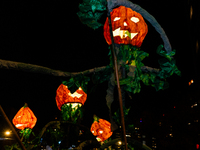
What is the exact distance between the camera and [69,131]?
3.57 metres

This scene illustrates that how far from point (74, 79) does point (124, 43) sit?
2.84 feet

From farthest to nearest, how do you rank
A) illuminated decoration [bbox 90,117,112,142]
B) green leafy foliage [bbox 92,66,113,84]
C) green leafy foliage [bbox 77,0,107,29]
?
1. illuminated decoration [bbox 90,117,112,142]
2. green leafy foliage [bbox 92,66,113,84]
3. green leafy foliage [bbox 77,0,107,29]

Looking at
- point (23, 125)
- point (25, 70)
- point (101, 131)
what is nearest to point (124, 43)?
point (25, 70)

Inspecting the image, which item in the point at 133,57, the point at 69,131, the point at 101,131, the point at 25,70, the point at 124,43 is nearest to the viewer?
the point at 25,70

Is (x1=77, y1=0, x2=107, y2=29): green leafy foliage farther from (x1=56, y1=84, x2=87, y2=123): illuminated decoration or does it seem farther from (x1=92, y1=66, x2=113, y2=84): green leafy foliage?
(x1=56, y1=84, x2=87, y2=123): illuminated decoration

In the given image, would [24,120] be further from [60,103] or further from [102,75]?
[102,75]

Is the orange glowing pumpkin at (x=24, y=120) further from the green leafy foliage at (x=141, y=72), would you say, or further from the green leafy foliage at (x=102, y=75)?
the green leafy foliage at (x=141, y=72)

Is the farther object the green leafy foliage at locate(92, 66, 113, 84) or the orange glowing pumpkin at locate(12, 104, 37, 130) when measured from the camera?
the orange glowing pumpkin at locate(12, 104, 37, 130)

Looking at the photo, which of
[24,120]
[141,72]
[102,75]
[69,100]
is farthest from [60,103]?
[141,72]

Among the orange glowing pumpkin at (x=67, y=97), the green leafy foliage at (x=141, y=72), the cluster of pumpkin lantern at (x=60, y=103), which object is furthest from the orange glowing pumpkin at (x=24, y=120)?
the green leafy foliage at (x=141, y=72)

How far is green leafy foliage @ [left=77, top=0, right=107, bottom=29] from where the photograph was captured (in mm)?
1599

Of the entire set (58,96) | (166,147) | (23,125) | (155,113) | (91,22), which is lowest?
(166,147)

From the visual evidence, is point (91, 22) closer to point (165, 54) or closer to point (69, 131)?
point (165, 54)

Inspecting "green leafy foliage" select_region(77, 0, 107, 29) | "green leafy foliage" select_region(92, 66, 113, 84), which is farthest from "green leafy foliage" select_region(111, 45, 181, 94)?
"green leafy foliage" select_region(77, 0, 107, 29)
